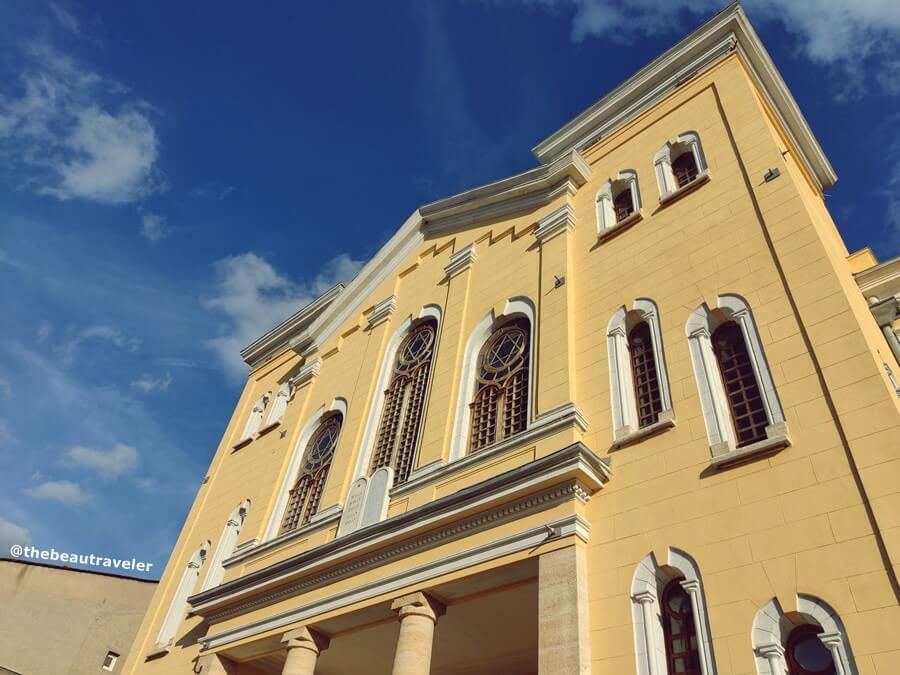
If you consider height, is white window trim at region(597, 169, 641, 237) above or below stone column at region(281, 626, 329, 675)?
above

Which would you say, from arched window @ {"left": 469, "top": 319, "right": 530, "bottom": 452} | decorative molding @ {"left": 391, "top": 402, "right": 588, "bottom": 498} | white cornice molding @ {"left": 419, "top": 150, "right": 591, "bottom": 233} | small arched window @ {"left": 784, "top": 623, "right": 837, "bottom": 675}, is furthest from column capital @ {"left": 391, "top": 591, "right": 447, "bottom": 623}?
white cornice molding @ {"left": 419, "top": 150, "right": 591, "bottom": 233}

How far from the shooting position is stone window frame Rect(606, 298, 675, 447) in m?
10.4

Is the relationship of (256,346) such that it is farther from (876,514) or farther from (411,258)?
(876,514)

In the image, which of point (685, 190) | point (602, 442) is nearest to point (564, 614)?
point (602, 442)

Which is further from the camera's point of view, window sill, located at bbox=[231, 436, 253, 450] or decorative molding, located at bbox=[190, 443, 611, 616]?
window sill, located at bbox=[231, 436, 253, 450]

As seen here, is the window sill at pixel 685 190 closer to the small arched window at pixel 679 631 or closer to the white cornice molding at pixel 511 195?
the white cornice molding at pixel 511 195

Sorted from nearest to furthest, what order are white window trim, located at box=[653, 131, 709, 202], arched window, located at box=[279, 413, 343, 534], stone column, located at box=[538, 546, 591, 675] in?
stone column, located at box=[538, 546, 591, 675] → white window trim, located at box=[653, 131, 709, 202] → arched window, located at box=[279, 413, 343, 534]

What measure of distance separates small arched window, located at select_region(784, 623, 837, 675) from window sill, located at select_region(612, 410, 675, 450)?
3.30 m

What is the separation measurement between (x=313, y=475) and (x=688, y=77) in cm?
1354

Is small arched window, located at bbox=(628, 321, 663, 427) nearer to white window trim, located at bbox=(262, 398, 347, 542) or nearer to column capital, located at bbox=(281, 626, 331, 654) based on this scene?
column capital, located at bbox=(281, 626, 331, 654)

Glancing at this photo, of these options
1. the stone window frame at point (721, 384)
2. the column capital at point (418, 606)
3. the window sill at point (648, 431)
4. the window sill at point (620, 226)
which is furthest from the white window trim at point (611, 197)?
the column capital at point (418, 606)

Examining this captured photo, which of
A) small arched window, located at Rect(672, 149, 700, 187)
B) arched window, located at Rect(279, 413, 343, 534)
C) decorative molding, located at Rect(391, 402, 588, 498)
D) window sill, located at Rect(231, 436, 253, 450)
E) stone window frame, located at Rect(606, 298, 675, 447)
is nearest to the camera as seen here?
stone window frame, located at Rect(606, 298, 675, 447)

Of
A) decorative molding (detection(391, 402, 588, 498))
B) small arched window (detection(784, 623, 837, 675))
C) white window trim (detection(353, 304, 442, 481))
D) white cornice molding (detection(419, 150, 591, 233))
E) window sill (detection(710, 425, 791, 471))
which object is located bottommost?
small arched window (detection(784, 623, 837, 675))

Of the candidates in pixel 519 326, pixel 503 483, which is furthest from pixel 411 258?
pixel 503 483
